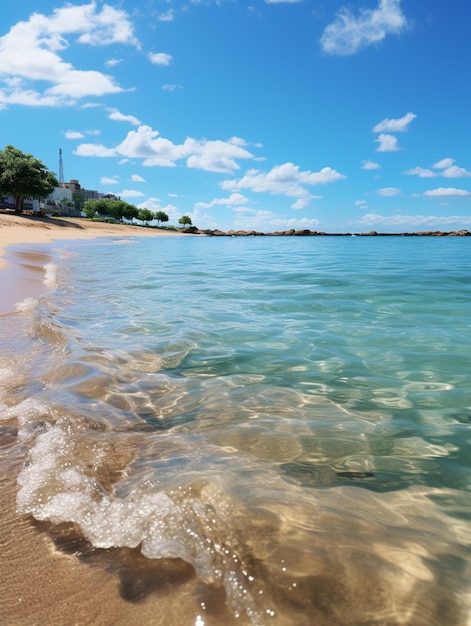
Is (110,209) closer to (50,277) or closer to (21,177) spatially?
(21,177)

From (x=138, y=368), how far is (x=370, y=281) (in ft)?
32.1

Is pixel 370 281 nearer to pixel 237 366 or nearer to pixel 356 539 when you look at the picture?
pixel 237 366

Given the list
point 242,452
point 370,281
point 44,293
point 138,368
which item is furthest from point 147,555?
point 370,281

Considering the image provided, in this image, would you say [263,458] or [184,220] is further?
[184,220]

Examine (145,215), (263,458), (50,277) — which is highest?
(145,215)

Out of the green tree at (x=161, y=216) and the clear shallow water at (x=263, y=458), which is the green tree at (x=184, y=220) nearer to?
the green tree at (x=161, y=216)

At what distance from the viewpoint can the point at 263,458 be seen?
256 centimetres

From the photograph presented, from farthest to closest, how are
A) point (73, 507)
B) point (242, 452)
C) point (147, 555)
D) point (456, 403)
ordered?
point (456, 403), point (242, 452), point (73, 507), point (147, 555)

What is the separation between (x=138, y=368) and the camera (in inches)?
171

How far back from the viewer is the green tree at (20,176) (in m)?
48.9

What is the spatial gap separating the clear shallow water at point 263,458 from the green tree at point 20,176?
5218 cm

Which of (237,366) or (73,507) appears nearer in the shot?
(73,507)

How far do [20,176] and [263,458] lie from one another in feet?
187

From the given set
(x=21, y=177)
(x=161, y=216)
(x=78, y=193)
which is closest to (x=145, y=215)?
(x=161, y=216)
